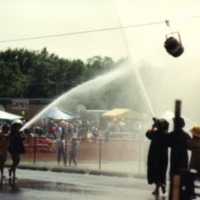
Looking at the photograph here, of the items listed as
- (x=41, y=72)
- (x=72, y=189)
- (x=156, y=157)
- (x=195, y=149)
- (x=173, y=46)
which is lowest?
(x=72, y=189)

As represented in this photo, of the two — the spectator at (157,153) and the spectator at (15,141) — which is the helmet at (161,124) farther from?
the spectator at (15,141)

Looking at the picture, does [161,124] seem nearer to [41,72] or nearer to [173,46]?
[173,46]

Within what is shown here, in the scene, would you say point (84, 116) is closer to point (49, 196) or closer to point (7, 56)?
point (49, 196)

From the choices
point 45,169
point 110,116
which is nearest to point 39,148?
point 45,169

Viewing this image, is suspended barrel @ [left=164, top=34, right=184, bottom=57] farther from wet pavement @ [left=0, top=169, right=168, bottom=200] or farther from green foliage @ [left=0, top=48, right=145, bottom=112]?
green foliage @ [left=0, top=48, right=145, bottom=112]

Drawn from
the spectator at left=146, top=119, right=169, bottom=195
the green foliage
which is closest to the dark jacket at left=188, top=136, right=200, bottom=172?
the spectator at left=146, top=119, right=169, bottom=195

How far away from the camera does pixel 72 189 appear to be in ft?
49.1

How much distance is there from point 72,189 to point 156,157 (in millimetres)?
2171

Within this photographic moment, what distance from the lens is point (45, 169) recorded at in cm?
2225

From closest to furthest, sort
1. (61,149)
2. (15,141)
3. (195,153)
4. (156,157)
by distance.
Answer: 1. (195,153)
2. (156,157)
3. (15,141)
4. (61,149)

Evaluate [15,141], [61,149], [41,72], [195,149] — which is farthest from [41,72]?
[195,149]

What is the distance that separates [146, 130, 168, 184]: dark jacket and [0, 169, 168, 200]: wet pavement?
41 centimetres

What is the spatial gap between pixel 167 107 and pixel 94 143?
352 inches

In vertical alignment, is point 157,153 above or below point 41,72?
below
